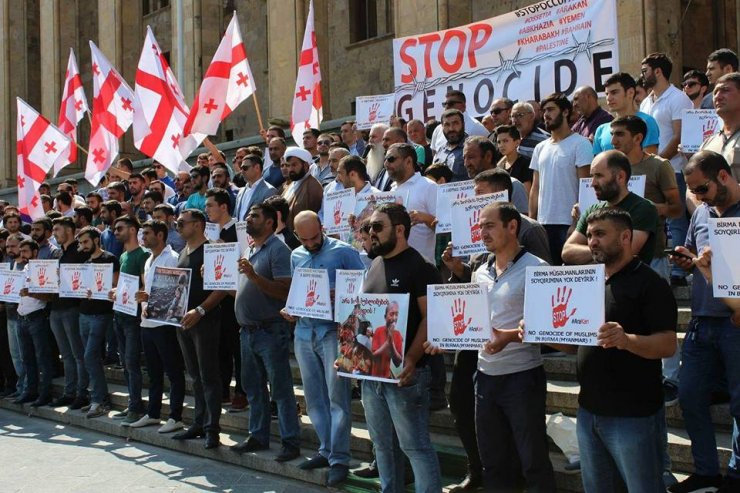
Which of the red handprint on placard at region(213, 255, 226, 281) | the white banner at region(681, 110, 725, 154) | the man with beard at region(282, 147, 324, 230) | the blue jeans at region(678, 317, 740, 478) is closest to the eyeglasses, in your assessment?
the blue jeans at region(678, 317, 740, 478)

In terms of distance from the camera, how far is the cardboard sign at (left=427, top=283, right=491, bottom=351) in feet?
17.4

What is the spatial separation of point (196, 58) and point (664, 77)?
51.0ft

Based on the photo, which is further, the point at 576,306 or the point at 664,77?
the point at 664,77

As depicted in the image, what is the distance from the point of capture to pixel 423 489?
229 inches

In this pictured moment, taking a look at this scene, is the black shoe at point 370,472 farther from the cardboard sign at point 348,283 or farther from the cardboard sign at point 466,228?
the cardboard sign at point 466,228

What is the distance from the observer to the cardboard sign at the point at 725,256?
468cm

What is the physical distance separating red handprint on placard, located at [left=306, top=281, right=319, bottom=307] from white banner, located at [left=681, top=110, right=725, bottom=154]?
328 cm

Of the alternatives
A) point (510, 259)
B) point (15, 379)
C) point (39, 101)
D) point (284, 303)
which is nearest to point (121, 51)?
point (39, 101)

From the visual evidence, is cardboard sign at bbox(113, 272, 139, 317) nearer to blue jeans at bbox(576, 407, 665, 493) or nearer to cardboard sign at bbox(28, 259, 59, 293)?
cardboard sign at bbox(28, 259, 59, 293)

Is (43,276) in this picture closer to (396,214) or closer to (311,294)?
(311,294)

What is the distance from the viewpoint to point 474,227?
Result: 21.4ft

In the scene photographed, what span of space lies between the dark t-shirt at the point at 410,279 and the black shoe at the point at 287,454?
2335 mm

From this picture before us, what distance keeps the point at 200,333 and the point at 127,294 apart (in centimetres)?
141

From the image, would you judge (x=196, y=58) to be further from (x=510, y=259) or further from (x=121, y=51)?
(x=510, y=259)
